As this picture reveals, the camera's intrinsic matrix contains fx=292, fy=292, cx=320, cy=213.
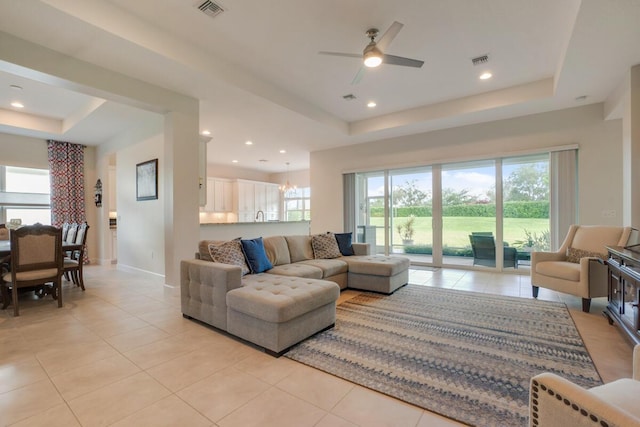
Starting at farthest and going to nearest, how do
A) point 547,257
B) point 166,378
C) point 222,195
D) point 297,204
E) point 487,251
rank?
point 297,204
point 222,195
point 487,251
point 547,257
point 166,378

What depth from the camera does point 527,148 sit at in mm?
5238

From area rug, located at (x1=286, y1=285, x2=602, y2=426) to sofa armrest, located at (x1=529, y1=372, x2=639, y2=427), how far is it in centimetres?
77

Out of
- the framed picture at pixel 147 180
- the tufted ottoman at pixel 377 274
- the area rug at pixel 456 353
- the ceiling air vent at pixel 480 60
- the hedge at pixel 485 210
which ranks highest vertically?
the ceiling air vent at pixel 480 60

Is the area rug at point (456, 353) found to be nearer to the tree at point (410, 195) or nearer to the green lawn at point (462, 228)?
the green lawn at point (462, 228)

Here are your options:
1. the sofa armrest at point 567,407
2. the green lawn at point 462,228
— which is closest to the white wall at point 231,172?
the green lawn at point 462,228

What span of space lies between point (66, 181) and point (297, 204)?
6919 mm

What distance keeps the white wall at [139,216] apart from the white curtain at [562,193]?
677 cm

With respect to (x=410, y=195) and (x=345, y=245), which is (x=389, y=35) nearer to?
(x=345, y=245)

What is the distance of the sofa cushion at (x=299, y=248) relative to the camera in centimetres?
440

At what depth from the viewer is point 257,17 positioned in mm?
2930

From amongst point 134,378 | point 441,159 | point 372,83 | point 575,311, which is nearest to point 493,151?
point 441,159

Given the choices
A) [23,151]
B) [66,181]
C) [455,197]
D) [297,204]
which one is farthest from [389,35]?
[297,204]

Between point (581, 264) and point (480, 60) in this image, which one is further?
point (480, 60)

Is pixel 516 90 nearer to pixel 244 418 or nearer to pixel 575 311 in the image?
pixel 575 311
